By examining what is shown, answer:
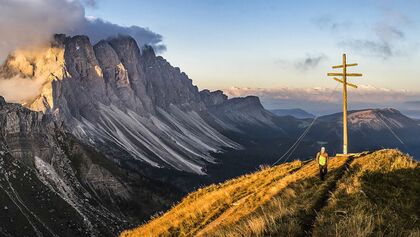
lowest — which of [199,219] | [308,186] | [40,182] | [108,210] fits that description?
[108,210]

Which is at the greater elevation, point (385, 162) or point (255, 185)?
point (385, 162)

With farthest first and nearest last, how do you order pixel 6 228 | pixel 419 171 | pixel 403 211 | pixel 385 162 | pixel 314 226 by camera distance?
pixel 6 228 < pixel 385 162 < pixel 419 171 < pixel 403 211 < pixel 314 226

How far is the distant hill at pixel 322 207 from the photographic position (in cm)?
1166

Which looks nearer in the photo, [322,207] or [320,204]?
[322,207]

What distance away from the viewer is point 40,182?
595ft

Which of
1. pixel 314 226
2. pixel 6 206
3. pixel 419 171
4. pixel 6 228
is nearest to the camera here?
pixel 314 226

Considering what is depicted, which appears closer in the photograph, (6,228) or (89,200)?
(6,228)

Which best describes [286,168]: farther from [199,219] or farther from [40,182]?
[40,182]

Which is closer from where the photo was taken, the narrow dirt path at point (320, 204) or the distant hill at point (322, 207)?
the distant hill at point (322, 207)

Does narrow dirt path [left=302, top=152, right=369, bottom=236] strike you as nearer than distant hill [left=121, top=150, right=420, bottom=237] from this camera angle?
No

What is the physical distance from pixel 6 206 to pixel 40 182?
30.2m

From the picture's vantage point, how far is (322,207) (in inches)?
578

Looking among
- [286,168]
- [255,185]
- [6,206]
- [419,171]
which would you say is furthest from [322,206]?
[6,206]

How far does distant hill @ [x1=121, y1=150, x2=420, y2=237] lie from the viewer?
38.3ft
